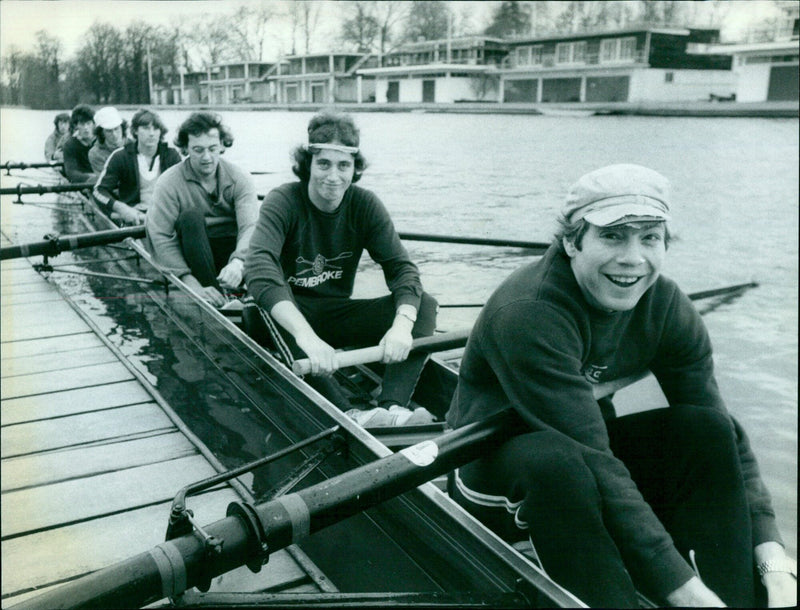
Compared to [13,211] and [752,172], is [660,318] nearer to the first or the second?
[13,211]

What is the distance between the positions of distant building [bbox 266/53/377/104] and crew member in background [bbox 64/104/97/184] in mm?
3129

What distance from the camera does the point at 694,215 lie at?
12492mm

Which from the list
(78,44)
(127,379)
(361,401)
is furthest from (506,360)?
(127,379)

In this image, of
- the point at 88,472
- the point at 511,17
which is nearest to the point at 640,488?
the point at 511,17

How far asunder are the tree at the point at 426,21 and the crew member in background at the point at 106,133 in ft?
16.5

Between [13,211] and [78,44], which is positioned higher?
[78,44]

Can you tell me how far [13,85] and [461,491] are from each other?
137cm

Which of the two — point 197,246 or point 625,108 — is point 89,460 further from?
point 625,108

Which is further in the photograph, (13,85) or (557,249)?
(557,249)

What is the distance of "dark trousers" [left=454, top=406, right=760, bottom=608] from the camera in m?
1.52

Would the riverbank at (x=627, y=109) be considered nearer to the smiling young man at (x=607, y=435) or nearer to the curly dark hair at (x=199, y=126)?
the curly dark hair at (x=199, y=126)

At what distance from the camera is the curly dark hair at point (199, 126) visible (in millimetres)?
3861

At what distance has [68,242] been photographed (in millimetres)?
4250

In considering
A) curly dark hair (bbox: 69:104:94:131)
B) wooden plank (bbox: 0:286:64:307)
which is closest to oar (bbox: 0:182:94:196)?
curly dark hair (bbox: 69:104:94:131)
